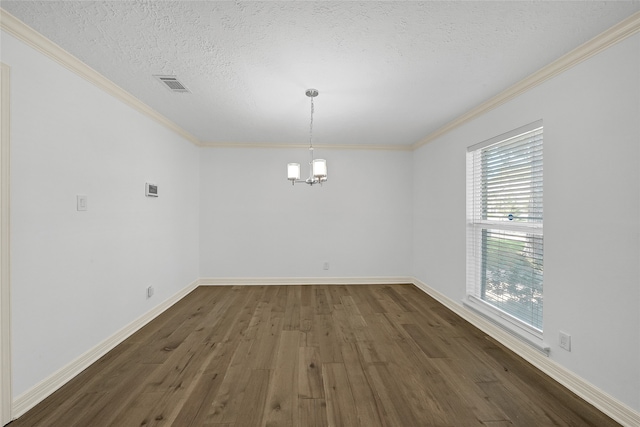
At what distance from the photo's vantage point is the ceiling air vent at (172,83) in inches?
94.1

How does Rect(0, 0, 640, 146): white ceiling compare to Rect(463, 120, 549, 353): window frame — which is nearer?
Rect(0, 0, 640, 146): white ceiling

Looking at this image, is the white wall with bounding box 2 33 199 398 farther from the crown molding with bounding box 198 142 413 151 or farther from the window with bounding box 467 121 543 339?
the window with bounding box 467 121 543 339

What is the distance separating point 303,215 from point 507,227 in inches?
118

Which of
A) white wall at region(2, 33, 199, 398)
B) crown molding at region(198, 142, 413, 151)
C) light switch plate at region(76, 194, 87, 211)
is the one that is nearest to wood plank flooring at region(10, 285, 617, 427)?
white wall at region(2, 33, 199, 398)

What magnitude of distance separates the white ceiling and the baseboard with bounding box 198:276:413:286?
285 centimetres

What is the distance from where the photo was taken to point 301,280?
472 cm

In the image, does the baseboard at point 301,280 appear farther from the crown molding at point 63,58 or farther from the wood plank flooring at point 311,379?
the crown molding at point 63,58

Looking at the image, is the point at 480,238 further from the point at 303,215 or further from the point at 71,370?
the point at 71,370

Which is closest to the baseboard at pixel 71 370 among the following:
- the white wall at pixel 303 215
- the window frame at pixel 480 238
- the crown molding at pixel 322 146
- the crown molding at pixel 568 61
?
the white wall at pixel 303 215

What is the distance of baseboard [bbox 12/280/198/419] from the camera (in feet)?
5.65

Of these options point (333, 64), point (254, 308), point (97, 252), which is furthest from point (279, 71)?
point (254, 308)

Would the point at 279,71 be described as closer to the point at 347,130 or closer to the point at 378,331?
the point at 347,130

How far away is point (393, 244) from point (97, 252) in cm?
412

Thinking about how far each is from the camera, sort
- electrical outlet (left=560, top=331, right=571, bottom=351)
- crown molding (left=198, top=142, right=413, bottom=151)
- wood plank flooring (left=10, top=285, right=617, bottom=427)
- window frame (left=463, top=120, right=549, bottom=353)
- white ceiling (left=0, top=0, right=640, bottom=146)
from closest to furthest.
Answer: white ceiling (left=0, top=0, right=640, bottom=146)
wood plank flooring (left=10, top=285, right=617, bottom=427)
electrical outlet (left=560, top=331, right=571, bottom=351)
window frame (left=463, top=120, right=549, bottom=353)
crown molding (left=198, top=142, right=413, bottom=151)
